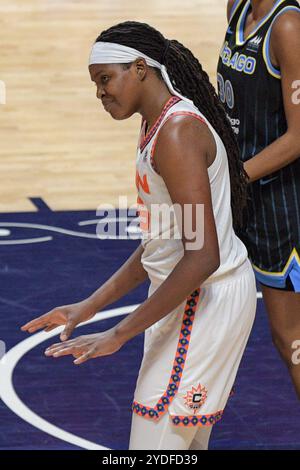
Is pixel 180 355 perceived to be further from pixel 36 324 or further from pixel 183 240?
pixel 36 324

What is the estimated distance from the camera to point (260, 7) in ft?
13.0

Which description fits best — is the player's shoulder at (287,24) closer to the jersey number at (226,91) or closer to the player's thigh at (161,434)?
the jersey number at (226,91)

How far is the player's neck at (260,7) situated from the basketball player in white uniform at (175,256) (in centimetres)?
A: 91

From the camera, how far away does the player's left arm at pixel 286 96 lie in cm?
379

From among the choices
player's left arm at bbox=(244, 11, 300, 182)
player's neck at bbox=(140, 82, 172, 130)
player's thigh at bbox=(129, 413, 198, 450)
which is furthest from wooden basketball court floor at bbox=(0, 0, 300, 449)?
player's neck at bbox=(140, 82, 172, 130)

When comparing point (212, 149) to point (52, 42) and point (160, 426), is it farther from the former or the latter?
point (52, 42)

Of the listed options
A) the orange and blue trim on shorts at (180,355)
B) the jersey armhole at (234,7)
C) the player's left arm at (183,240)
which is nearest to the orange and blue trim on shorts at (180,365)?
the orange and blue trim on shorts at (180,355)

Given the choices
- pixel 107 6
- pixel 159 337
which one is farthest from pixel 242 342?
pixel 107 6

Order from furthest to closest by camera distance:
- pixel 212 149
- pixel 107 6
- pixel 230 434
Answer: pixel 107 6
pixel 230 434
pixel 212 149

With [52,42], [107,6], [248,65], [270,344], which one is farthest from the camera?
[107,6]

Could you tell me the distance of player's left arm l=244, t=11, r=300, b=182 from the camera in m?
3.79

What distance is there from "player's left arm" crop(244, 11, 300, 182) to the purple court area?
3.60ft

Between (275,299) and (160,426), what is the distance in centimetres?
116
